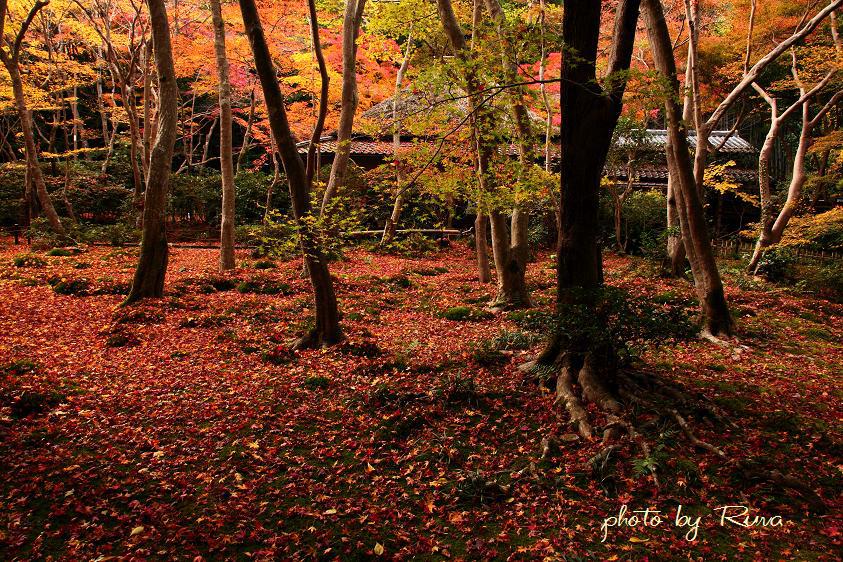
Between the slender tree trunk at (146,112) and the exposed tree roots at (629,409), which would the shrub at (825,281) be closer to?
the exposed tree roots at (629,409)

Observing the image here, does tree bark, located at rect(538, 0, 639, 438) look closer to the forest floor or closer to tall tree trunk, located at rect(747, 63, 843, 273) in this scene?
the forest floor

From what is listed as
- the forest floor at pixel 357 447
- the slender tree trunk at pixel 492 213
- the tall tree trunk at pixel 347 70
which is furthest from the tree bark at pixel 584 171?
the tall tree trunk at pixel 347 70

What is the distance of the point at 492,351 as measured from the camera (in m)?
7.45

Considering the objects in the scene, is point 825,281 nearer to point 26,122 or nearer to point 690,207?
point 690,207

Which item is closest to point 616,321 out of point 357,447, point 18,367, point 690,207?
point 357,447

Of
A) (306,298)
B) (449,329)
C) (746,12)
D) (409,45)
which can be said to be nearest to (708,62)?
(746,12)

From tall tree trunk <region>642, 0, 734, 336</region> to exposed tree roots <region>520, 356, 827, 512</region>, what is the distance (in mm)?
3402

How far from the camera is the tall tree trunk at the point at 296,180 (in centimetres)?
644

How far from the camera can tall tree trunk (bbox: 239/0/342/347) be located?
21.1 ft

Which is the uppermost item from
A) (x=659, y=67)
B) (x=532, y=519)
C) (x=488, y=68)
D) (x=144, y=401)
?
(x=659, y=67)

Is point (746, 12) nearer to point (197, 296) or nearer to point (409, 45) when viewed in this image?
point (409, 45)

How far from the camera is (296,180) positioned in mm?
7012

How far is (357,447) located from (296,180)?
151 inches

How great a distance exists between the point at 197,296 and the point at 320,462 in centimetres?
687
